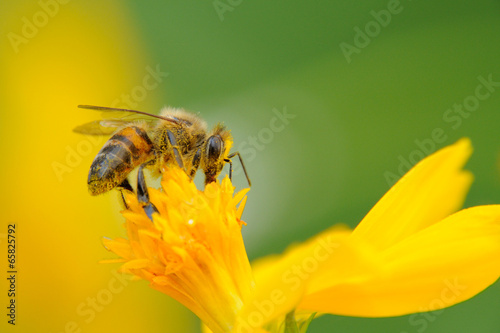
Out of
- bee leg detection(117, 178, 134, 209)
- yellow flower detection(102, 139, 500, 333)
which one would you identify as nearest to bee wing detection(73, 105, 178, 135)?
bee leg detection(117, 178, 134, 209)

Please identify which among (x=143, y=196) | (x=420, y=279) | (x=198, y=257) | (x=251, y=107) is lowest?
(x=420, y=279)

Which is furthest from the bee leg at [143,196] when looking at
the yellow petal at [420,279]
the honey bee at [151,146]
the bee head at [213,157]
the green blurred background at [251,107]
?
the green blurred background at [251,107]

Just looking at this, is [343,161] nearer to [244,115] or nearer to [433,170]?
[244,115]

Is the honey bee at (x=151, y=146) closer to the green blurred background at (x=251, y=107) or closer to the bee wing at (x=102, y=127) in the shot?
the bee wing at (x=102, y=127)

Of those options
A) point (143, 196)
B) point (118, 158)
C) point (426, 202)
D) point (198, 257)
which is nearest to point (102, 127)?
point (118, 158)

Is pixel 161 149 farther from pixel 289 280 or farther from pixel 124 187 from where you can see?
pixel 289 280

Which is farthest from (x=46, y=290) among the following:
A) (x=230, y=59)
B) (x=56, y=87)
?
(x=230, y=59)
